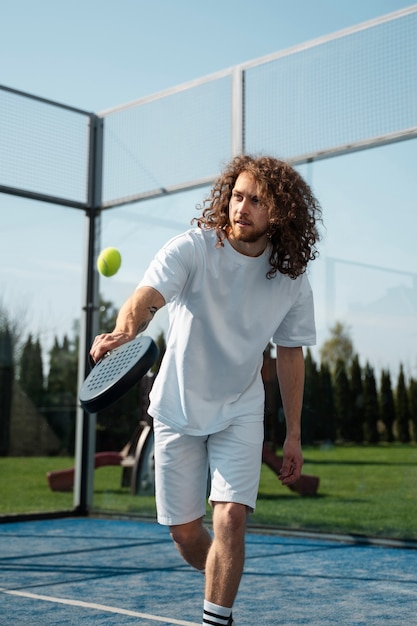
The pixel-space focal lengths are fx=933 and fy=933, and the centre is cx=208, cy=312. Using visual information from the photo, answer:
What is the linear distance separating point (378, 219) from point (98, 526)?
115 inches

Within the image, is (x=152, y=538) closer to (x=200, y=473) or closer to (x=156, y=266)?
(x=200, y=473)

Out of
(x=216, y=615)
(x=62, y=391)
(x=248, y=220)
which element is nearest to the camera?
(x=216, y=615)

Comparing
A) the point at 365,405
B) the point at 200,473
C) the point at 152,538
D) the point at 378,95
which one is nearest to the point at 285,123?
the point at 378,95

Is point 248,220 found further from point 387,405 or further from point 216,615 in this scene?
point 387,405

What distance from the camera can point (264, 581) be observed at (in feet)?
14.6

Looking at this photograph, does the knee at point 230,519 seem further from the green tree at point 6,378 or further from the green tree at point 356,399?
the green tree at point 6,378

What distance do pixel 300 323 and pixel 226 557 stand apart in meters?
0.83

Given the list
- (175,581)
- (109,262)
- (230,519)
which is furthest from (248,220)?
(109,262)

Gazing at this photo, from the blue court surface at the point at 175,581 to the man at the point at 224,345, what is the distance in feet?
2.67

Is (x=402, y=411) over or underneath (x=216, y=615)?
over

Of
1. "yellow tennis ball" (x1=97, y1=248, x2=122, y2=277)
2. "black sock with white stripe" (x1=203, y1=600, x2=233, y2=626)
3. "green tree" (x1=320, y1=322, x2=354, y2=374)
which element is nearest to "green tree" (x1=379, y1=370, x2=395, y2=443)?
"green tree" (x1=320, y1=322, x2=354, y2=374)

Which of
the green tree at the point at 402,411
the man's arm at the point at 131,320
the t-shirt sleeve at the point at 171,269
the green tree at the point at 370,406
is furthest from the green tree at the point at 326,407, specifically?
the man's arm at the point at 131,320

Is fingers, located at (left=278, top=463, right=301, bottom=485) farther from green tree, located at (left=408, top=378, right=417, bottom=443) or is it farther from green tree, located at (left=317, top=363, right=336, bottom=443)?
green tree, located at (left=317, top=363, right=336, bottom=443)

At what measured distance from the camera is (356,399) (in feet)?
19.7
